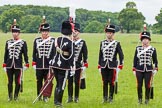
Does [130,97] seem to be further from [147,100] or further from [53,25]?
[53,25]

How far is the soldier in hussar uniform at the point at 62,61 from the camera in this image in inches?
483

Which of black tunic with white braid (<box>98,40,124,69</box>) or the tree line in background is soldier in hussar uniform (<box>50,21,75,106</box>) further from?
the tree line in background

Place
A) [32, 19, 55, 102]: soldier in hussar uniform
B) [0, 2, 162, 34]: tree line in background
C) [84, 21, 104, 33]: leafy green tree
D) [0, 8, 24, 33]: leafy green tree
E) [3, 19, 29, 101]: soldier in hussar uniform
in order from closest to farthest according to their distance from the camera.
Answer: [3, 19, 29, 101]: soldier in hussar uniform → [32, 19, 55, 102]: soldier in hussar uniform → [0, 2, 162, 34]: tree line in background → [0, 8, 24, 33]: leafy green tree → [84, 21, 104, 33]: leafy green tree

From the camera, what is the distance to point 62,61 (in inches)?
484

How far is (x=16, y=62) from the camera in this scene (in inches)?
539

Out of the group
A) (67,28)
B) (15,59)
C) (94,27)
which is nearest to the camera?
(67,28)

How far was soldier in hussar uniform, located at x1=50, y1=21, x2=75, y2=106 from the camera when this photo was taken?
12.3 meters

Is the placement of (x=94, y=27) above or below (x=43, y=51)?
below

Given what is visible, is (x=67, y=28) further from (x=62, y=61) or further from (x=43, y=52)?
(x=43, y=52)

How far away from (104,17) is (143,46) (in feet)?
487

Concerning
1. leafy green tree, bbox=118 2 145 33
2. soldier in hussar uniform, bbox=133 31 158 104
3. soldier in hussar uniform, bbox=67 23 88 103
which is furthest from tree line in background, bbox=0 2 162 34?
soldier in hussar uniform, bbox=133 31 158 104

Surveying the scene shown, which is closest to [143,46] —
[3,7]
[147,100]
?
[147,100]

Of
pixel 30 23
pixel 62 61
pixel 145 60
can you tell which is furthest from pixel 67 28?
pixel 30 23

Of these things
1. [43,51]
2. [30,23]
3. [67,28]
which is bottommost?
[30,23]
